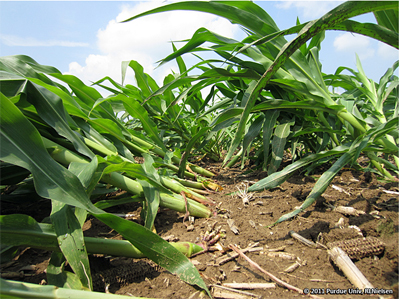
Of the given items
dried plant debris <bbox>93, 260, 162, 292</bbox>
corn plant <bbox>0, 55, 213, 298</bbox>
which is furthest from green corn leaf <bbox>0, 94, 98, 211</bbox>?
dried plant debris <bbox>93, 260, 162, 292</bbox>

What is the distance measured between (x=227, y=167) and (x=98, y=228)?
1.38m

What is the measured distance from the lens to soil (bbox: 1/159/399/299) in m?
0.65

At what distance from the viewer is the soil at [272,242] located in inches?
25.8

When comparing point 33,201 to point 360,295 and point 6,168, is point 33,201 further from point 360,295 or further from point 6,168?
point 360,295

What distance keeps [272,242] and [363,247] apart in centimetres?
28

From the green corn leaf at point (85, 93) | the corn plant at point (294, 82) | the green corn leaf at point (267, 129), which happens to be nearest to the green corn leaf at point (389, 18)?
the corn plant at point (294, 82)

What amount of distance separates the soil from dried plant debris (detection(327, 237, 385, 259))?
16mm

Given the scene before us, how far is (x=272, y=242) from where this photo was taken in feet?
2.82

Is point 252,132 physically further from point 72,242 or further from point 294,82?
point 72,242

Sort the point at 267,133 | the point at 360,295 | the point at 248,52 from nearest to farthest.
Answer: the point at 360,295, the point at 248,52, the point at 267,133

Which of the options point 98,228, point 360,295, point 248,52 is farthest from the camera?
point 248,52

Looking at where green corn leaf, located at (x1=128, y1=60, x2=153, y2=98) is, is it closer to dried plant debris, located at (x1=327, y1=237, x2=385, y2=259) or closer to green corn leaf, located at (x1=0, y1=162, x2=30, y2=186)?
green corn leaf, located at (x1=0, y1=162, x2=30, y2=186)

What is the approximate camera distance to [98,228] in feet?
3.23

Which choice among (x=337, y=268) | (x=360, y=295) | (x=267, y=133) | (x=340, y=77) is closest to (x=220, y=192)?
(x=267, y=133)
